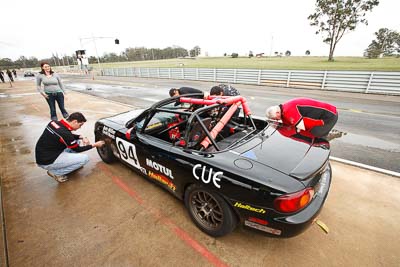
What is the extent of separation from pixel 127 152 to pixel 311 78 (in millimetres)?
14750

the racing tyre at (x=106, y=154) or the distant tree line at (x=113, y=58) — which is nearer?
the racing tyre at (x=106, y=154)

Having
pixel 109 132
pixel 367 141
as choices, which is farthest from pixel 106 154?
pixel 367 141

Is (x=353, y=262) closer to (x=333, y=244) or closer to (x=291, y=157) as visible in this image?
(x=333, y=244)

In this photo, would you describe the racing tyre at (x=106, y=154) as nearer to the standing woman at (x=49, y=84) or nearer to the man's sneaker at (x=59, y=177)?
the man's sneaker at (x=59, y=177)

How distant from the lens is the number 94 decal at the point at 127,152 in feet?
9.34

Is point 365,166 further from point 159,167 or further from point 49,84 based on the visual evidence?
point 49,84

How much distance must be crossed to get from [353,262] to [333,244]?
0.69ft

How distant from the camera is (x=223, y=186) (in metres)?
1.82

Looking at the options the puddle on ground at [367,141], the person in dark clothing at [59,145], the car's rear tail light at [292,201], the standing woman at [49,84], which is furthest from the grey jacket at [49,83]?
the puddle on ground at [367,141]

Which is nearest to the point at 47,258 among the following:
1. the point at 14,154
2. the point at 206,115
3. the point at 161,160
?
the point at 161,160

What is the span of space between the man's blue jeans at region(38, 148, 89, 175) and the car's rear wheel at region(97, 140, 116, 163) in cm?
35

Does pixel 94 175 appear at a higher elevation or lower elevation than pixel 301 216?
lower

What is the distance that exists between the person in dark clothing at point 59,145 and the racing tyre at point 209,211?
1.89 meters

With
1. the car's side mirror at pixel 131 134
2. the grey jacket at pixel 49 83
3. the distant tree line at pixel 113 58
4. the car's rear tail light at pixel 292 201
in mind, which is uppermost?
the distant tree line at pixel 113 58
